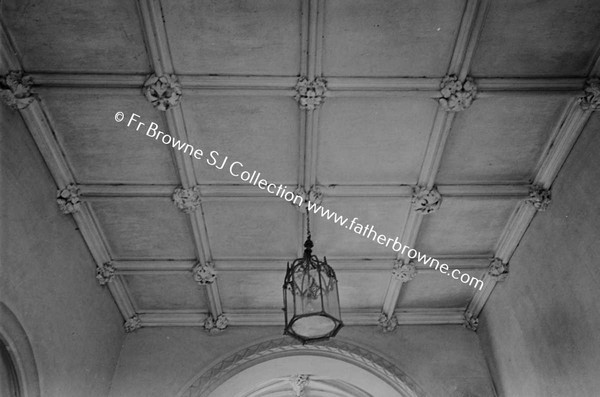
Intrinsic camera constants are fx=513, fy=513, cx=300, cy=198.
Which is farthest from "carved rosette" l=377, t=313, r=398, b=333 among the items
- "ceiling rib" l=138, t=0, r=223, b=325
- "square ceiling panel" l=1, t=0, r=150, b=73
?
"square ceiling panel" l=1, t=0, r=150, b=73

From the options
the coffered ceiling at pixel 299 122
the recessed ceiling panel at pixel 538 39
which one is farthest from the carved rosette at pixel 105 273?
the recessed ceiling panel at pixel 538 39

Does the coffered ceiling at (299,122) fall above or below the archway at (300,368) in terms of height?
above

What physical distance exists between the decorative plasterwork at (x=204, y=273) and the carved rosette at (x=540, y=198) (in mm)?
4109

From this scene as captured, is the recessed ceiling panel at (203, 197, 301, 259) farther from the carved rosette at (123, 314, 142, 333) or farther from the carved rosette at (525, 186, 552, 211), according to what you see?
the carved rosette at (525, 186, 552, 211)

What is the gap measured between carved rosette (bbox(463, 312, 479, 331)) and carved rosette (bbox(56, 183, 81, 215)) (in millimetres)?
5723

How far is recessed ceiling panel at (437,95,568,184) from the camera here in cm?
526

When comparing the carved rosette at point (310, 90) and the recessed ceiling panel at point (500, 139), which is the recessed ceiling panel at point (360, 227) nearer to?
the recessed ceiling panel at point (500, 139)

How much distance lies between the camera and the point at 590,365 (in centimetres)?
506

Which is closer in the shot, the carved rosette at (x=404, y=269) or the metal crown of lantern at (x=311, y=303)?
the metal crown of lantern at (x=311, y=303)

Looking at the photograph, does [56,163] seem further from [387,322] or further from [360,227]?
[387,322]

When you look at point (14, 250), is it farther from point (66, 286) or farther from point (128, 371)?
point (128, 371)

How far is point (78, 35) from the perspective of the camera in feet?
15.1

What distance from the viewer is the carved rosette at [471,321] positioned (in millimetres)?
7785

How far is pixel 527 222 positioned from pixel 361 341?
3065 millimetres
